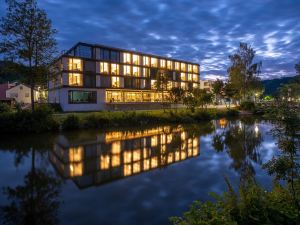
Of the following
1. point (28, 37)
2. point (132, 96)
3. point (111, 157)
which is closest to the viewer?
point (111, 157)

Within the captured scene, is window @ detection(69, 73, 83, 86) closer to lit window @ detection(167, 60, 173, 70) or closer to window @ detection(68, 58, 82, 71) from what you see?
window @ detection(68, 58, 82, 71)

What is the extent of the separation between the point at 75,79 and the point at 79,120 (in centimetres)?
2065

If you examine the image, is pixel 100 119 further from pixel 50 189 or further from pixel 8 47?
pixel 50 189

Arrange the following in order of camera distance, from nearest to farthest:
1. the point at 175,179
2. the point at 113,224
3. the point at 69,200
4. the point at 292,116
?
the point at 292,116 < the point at 113,224 < the point at 69,200 < the point at 175,179

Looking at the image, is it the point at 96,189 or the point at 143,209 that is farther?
the point at 96,189

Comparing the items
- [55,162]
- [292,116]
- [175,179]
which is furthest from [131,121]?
[292,116]

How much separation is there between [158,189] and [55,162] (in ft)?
19.2

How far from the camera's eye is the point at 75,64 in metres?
42.7

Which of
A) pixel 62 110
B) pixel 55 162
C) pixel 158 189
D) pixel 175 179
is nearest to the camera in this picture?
pixel 158 189

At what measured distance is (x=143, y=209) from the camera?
20.5 ft

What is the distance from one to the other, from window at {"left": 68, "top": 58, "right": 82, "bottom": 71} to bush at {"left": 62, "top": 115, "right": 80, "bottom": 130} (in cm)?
2128

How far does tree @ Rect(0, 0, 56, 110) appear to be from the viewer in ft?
74.7

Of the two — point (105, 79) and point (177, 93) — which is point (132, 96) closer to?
point (105, 79)

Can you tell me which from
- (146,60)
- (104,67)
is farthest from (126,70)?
(146,60)
